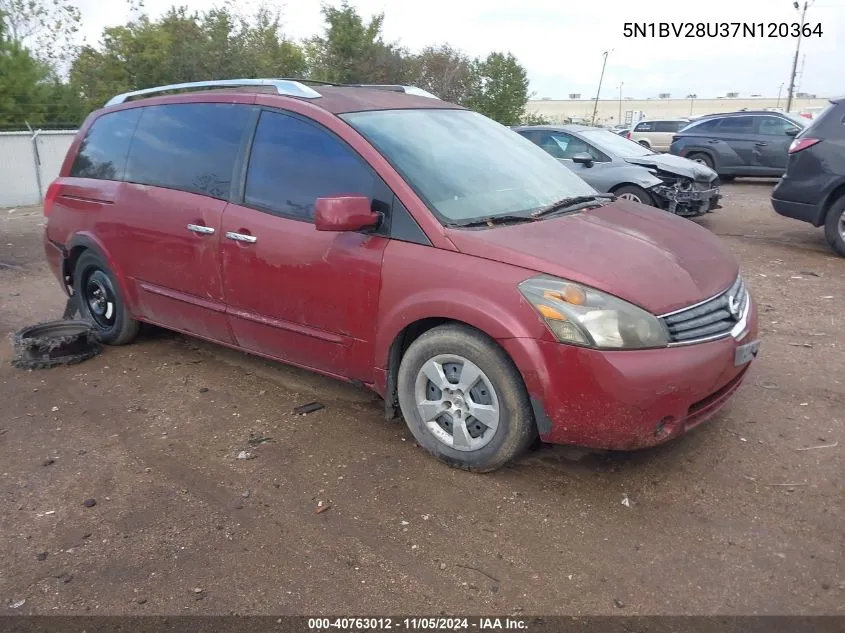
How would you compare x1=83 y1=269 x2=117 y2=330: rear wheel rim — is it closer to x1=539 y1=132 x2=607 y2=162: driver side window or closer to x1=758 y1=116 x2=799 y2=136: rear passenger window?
x1=539 y1=132 x2=607 y2=162: driver side window

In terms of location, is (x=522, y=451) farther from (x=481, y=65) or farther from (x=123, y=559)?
(x=481, y=65)

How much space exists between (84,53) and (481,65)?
→ 20.5 m

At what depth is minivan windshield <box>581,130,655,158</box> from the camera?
10.8 meters

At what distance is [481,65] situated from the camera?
37.2 m

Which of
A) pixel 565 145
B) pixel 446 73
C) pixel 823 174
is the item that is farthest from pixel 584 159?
pixel 446 73

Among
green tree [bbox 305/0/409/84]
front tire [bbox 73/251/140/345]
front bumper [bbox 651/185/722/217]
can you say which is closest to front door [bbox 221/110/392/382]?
front tire [bbox 73/251/140/345]

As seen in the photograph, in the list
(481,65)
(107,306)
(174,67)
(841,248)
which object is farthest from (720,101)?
(107,306)

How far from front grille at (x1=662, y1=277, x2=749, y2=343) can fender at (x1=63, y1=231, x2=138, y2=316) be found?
145 inches

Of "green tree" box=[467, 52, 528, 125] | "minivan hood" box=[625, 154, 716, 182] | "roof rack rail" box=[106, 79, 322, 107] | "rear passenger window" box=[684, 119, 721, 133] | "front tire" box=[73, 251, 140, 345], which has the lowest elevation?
"front tire" box=[73, 251, 140, 345]

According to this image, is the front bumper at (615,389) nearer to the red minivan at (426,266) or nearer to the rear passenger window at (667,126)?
the red minivan at (426,266)

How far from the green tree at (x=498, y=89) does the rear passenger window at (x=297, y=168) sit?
33661mm

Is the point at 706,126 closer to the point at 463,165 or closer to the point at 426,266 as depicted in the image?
the point at 463,165

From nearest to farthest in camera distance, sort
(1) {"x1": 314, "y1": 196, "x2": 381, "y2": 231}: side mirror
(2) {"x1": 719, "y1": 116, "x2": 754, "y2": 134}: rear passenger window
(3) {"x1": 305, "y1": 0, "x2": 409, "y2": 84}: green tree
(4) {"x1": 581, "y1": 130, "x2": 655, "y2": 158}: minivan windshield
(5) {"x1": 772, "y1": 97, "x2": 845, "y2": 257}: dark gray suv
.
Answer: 1. (1) {"x1": 314, "y1": 196, "x2": 381, "y2": 231}: side mirror
2. (5) {"x1": 772, "y1": 97, "x2": 845, "y2": 257}: dark gray suv
3. (4) {"x1": 581, "y1": 130, "x2": 655, "y2": 158}: minivan windshield
4. (2) {"x1": 719, "y1": 116, "x2": 754, "y2": 134}: rear passenger window
5. (3) {"x1": 305, "y1": 0, "x2": 409, "y2": 84}: green tree

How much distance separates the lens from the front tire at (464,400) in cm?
338
